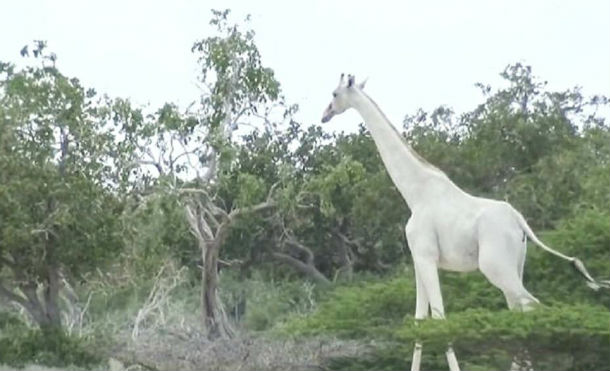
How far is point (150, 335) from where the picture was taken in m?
14.8

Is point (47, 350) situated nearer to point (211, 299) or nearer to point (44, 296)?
point (44, 296)

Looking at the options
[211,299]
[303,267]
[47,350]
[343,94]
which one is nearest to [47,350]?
[47,350]

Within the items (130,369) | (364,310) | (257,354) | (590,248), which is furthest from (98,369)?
(590,248)

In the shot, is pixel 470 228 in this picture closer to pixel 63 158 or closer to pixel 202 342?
pixel 202 342

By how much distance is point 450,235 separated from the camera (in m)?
9.59

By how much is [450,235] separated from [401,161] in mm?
818

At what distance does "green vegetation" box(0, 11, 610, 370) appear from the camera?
11445 millimetres

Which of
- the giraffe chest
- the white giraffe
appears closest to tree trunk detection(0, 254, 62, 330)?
the white giraffe

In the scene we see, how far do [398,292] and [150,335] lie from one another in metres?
3.77

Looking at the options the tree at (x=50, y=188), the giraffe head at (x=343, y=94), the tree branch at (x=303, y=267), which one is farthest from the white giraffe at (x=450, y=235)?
the tree branch at (x=303, y=267)

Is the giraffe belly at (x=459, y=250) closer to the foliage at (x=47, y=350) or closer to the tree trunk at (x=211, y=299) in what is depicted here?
the foliage at (x=47, y=350)

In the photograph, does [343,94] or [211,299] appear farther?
[211,299]

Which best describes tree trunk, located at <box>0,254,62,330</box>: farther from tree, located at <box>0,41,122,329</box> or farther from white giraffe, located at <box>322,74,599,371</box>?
white giraffe, located at <box>322,74,599,371</box>

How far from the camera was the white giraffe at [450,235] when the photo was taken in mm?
9375
